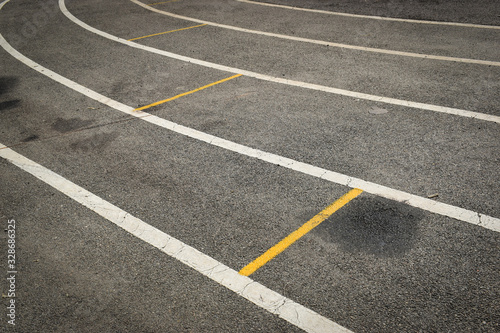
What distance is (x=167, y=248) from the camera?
4.31 metres

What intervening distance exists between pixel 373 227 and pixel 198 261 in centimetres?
201

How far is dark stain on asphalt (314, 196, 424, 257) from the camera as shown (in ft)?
13.6

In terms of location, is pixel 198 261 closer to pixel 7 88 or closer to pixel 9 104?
pixel 9 104

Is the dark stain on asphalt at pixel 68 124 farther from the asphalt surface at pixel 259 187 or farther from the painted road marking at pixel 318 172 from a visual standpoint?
the painted road marking at pixel 318 172

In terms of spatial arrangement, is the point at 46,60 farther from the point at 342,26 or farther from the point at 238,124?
the point at 342,26

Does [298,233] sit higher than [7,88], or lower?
lower

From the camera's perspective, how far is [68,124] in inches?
275

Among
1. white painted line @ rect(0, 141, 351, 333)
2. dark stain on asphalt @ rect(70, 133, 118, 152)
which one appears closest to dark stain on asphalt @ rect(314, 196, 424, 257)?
white painted line @ rect(0, 141, 351, 333)

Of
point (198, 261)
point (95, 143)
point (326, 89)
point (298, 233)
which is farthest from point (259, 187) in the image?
point (326, 89)

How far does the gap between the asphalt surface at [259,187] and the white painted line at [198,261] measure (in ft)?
0.25

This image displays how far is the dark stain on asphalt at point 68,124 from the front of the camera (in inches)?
269

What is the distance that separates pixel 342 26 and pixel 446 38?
2.90 m

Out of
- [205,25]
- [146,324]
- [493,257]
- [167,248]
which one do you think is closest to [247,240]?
[167,248]

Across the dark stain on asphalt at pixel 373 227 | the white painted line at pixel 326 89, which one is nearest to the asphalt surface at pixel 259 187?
the dark stain on asphalt at pixel 373 227
